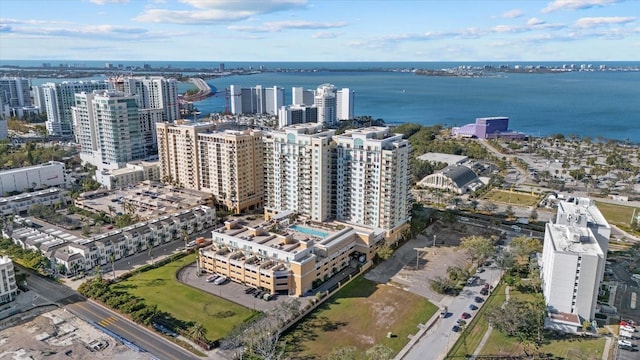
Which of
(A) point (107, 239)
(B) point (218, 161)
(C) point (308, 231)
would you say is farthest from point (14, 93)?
(C) point (308, 231)

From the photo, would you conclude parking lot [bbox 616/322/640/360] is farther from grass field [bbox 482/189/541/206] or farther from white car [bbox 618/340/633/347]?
grass field [bbox 482/189/541/206]

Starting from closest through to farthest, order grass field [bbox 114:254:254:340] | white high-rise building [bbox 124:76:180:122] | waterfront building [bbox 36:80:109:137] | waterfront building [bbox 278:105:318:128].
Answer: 1. grass field [bbox 114:254:254:340]
2. waterfront building [bbox 36:80:109:137]
3. waterfront building [bbox 278:105:318:128]
4. white high-rise building [bbox 124:76:180:122]

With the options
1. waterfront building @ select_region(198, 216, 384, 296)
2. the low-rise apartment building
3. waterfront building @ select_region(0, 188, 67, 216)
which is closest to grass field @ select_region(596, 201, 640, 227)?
waterfront building @ select_region(198, 216, 384, 296)

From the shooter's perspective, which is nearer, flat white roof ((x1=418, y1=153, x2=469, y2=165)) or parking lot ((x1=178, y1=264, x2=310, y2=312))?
parking lot ((x1=178, y1=264, x2=310, y2=312))

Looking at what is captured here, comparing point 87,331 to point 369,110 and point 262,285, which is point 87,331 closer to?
point 262,285

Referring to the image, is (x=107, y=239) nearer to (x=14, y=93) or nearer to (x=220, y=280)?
(x=220, y=280)

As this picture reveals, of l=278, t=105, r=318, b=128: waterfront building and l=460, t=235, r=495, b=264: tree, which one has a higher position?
l=278, t=105, r=318, b=128: waterfront building

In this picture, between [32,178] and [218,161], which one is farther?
[32,178]

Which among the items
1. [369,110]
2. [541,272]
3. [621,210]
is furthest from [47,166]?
[369,110]
